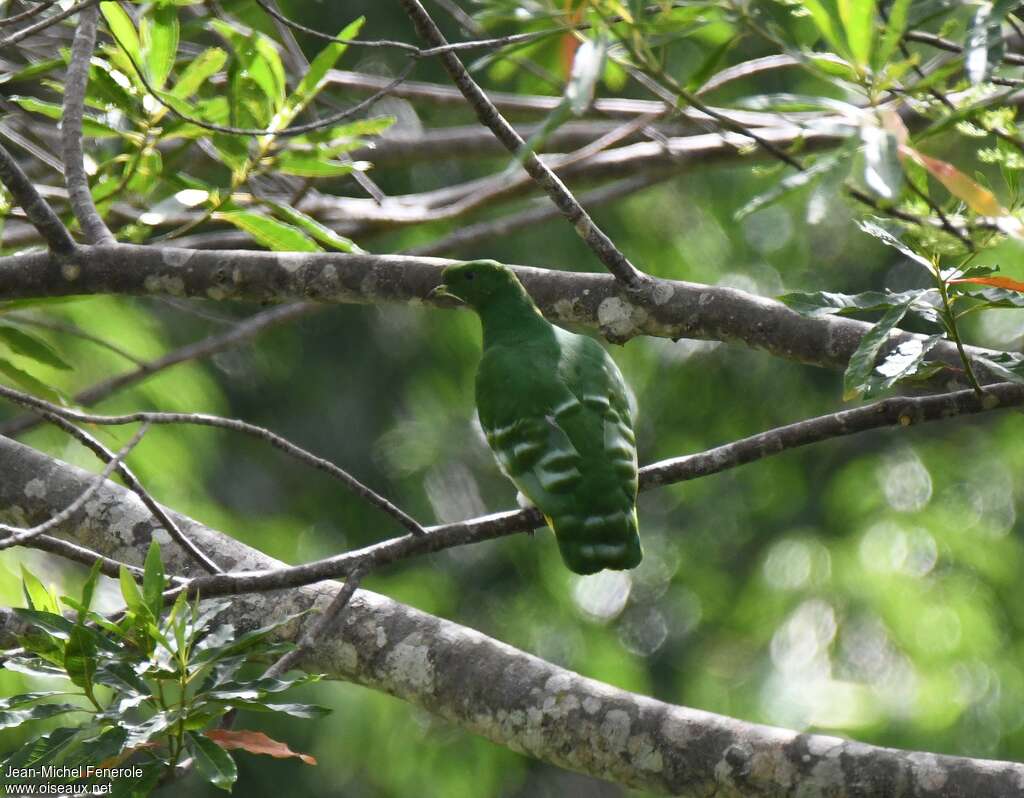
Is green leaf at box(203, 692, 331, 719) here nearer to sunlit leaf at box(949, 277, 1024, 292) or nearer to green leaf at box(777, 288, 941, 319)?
green leaf at box(777, 288, 941, 319)

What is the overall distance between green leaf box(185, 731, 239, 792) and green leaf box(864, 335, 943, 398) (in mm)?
1166

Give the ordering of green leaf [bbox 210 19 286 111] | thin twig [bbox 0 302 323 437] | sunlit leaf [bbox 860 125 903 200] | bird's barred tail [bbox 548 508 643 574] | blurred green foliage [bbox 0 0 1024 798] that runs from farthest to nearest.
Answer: blurred green foliage [bbox 0 0 1024 798] → thin twig [bbox 0 302 323 437] → green leaf [bbox 210 19 286 111] → bird's barred tail [bbox 548 508 643 574] → sunlit leaf [bbox 860 125 903 200]

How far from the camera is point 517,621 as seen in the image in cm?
706

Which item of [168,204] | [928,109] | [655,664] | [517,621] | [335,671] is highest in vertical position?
[928,109]

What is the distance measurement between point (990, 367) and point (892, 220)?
0.33 meters

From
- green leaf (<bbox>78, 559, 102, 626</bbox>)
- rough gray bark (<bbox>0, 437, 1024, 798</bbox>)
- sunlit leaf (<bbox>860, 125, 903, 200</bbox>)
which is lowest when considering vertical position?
rough gray bark (<bbox>0, 437, 1024, 798</bbox>)

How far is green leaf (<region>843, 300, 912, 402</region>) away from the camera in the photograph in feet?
6.37

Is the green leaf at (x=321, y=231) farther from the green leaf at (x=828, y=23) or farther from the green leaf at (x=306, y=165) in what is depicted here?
the green leaf at (x=828, y=23)

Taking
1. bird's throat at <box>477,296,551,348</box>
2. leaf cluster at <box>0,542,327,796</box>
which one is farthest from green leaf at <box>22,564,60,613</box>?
bird's throat at <box>477,296,551,348</box>

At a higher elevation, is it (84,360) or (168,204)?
(168,204)

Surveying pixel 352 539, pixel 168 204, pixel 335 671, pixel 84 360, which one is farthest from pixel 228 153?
pixel 352 539

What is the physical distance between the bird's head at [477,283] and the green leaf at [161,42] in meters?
0.80

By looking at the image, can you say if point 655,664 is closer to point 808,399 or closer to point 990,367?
A: point 808,399

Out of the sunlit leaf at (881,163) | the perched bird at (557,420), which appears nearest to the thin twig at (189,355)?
the perched bird at (557,420)
